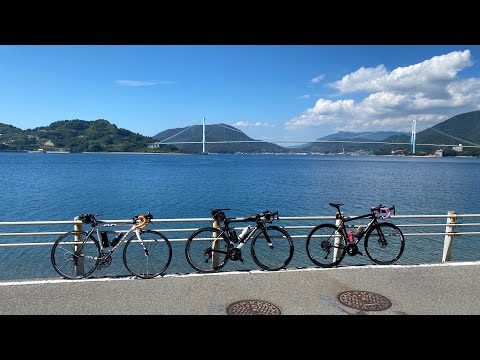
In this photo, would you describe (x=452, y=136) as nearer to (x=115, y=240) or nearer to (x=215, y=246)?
(x=215, y=246)

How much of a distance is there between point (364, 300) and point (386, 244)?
228 centimetres

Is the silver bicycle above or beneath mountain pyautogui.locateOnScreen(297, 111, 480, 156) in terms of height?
beneath

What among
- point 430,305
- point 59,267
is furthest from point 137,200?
point 430,305

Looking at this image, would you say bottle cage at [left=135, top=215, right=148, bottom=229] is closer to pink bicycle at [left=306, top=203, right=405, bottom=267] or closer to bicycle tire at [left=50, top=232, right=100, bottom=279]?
bicycle tire at [left=50, top=232, right=100, bottom=279]

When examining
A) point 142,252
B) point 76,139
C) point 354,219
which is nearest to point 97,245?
point 142,252

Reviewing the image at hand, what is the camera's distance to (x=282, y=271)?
5965 mm

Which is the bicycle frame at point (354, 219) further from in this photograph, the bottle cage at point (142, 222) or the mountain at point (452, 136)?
the mountain at point (452, 136)

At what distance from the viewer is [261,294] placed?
502cm

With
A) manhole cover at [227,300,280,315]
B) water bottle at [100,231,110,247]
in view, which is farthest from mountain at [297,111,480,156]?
manhole cover at [227,300,280,315]

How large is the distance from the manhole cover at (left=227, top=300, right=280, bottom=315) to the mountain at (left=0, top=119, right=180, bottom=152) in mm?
165048

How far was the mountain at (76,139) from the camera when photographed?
16212cm

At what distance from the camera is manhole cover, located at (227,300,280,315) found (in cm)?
445
